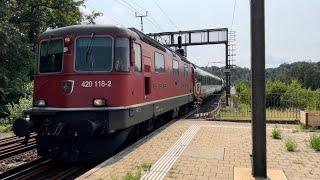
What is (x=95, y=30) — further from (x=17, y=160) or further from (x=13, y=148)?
(x=13, y=148)

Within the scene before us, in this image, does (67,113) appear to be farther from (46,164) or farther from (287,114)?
(287,114)

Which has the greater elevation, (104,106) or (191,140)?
(104,106)

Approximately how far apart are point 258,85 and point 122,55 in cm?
383

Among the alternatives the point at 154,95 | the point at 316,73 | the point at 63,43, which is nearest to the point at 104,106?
the point at 63,43

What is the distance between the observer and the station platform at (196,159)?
7.72m

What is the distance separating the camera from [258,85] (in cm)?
748

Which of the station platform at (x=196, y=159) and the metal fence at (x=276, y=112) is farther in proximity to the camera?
the metal fence at (x=276, y=112)

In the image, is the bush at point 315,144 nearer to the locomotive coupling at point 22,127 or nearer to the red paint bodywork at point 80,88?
the red paint bodywork at point 80,88

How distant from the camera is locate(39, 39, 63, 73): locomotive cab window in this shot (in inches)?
406

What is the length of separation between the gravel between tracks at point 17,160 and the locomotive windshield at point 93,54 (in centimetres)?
272

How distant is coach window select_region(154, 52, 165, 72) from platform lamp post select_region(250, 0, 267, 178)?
253 inches

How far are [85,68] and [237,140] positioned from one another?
4886 mm

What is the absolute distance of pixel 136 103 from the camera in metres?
11.1

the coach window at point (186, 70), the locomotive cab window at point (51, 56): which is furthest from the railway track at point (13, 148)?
the coach window at point (186, 70)
